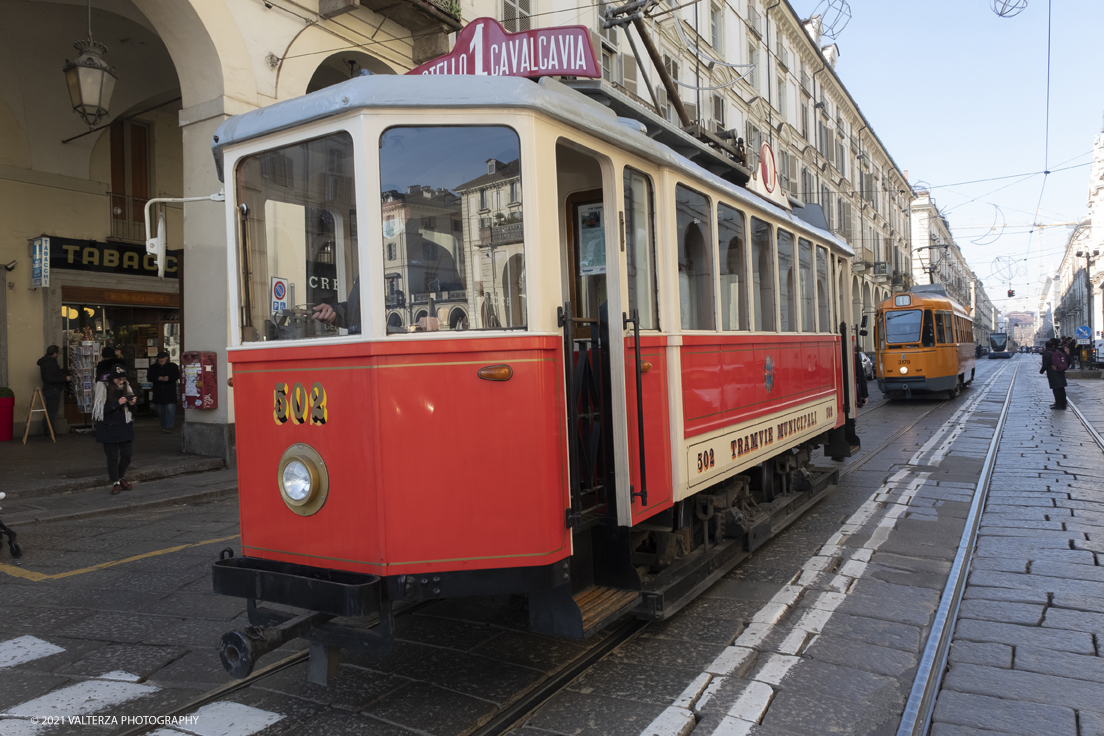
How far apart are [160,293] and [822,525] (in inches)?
540

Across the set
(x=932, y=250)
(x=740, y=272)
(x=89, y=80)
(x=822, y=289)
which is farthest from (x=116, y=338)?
(x=932, y=250)

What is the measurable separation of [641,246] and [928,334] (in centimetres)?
1785

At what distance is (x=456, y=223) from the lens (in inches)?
131

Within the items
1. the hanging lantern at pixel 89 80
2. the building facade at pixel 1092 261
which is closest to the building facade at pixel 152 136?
the hanging lantern at pixel 89 80

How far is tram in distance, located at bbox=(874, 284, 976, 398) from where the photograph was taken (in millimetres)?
19547

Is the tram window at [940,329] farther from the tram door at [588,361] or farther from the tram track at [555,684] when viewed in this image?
the tram track at [555,684]

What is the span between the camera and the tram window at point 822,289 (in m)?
7.61

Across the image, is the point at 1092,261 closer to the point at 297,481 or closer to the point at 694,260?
the point at 694,260

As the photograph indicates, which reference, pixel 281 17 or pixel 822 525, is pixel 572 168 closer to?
pixel 822 525

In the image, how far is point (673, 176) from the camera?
4.43 m

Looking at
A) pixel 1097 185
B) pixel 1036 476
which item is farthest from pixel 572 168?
pixel 1097 185

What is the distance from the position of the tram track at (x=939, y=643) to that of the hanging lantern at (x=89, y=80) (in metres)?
9.48

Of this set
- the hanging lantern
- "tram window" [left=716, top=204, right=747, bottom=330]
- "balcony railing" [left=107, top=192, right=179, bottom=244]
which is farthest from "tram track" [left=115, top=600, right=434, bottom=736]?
"balcony railing" [left=107, top=192, right=179, bottom=244]

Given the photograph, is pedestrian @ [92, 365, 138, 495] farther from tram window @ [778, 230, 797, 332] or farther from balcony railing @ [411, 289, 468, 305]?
tram window @ [778, 230, 797, 332]
